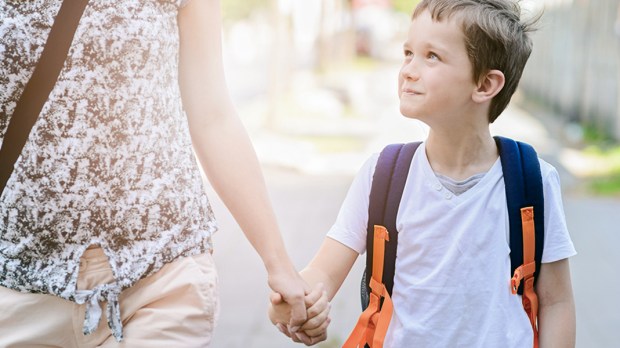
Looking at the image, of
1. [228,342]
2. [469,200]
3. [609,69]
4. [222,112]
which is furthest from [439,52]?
[609,69]

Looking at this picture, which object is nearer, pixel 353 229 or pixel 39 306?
pixel 39 306

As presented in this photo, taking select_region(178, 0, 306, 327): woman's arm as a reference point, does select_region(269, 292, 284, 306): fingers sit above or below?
below

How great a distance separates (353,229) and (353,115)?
57.4ft

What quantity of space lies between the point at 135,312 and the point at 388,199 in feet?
2.35

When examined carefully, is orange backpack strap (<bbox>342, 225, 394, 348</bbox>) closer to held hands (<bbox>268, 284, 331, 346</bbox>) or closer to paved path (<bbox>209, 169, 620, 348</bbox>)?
held hands (<bbox>268, 284, 331, 346</bbox>)

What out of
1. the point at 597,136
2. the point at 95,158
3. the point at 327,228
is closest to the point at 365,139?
the point at 597,136

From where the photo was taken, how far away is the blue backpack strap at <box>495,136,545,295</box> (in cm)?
241

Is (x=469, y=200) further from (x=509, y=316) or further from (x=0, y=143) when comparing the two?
(x=0, y=143)

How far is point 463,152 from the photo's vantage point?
100 inches

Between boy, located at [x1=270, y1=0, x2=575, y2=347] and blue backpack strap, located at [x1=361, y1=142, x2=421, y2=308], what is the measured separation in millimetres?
20

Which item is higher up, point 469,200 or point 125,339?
point 469,200

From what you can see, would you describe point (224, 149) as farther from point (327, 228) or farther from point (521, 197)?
point (327, 228)

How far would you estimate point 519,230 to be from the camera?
95.0 inches

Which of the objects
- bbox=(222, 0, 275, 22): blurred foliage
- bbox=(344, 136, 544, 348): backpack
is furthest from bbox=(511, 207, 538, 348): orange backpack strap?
bbox=(222, 0, 275, 22): blurred foliage
